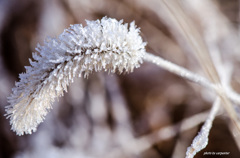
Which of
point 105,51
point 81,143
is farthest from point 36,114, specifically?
point 81,143

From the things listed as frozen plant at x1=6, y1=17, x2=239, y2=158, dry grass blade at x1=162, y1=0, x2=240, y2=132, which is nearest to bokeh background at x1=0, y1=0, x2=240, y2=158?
dry grass blade at x1=162, y1=0, x2=240, y2=132

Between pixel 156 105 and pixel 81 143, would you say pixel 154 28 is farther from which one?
pixel 81 143

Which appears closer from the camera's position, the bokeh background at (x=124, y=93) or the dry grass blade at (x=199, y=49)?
the dry grass blade at (x=199, y=49)

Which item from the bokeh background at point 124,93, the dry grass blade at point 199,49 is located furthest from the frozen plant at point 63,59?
the bokeh background at point 124,93

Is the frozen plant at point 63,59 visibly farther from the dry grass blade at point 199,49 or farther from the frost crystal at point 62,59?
the dry grass blade at point 199,49

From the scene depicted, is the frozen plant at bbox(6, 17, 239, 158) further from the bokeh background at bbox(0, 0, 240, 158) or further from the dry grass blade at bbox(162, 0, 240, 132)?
the bokeh background at bbox(0, 0, 240, 158)
